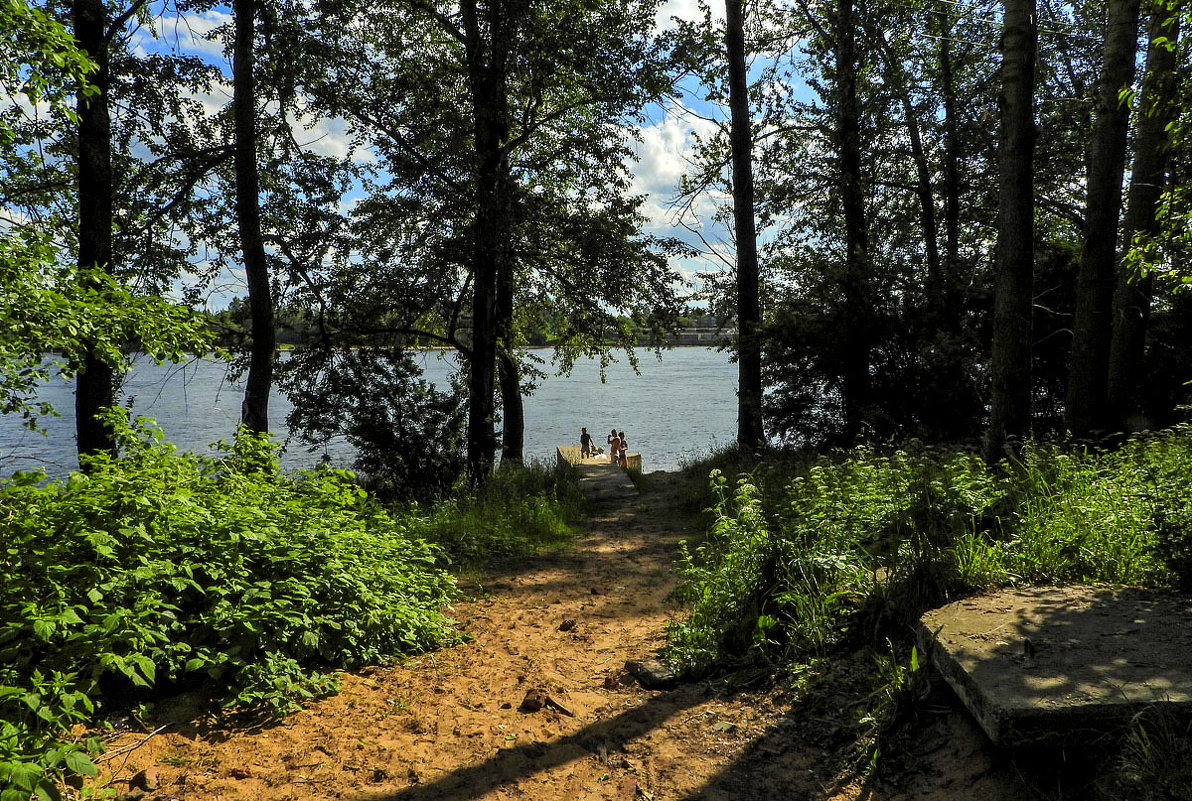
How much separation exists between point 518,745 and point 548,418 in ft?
147

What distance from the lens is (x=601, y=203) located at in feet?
47.5

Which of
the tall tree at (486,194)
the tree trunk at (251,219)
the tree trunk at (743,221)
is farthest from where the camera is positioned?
the tree trunk at (743,221)

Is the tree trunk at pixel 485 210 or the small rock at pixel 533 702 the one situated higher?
the tree trunk at pixel 485 210

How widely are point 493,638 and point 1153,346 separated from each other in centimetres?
1189

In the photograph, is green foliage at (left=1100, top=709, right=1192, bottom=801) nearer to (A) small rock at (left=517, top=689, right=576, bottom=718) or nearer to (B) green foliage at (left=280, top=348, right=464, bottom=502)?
(A) small rock at (left=517, top=689, right=576, bottom=718)

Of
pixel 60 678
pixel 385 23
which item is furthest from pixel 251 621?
pixel 385 23

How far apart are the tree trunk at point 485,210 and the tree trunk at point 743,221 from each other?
4.42 meters

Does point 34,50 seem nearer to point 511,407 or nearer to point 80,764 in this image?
point 80,764

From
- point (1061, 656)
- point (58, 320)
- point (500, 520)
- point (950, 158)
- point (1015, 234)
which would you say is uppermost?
point (950, 158)

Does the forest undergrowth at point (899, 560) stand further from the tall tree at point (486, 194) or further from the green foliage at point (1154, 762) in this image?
the tall tree at point (486, 194)

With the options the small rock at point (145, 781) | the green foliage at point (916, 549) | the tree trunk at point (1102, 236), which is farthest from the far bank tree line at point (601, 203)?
the small rock at point (145, 781)

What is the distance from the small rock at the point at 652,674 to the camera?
4531mm

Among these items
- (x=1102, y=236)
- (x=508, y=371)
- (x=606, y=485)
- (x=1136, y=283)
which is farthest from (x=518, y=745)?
(x=508, y=371)

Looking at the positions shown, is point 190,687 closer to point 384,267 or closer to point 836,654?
point 836,654
